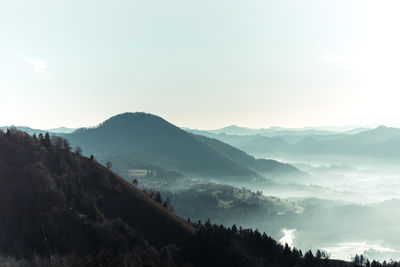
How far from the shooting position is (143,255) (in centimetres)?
15375

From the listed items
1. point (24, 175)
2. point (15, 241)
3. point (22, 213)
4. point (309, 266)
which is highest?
point (24, 175)

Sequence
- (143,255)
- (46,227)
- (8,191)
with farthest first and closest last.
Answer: (8,191) < (46,227) < (143,255)

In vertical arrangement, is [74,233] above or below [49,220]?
below

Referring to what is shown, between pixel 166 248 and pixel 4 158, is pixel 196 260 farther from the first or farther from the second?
pixel 4 158

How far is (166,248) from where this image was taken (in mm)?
172250

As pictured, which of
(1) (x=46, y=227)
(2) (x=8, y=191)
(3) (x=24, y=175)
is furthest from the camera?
(3) (x=24, y=175)

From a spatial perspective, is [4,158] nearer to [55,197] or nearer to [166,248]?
[55,197]

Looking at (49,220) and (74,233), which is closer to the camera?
(74,233)

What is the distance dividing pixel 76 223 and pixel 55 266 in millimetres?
73371

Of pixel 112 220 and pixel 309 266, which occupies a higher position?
pixel 112 220

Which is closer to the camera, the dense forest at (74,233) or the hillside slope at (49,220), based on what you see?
the dense forest at (74,233)

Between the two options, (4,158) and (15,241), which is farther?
(4,158)

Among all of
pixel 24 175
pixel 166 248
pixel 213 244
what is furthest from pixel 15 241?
pixel 213 244

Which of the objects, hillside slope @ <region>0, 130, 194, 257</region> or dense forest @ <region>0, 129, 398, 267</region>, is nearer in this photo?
dense forest @ <region>0, 129, 398, 267</region>
